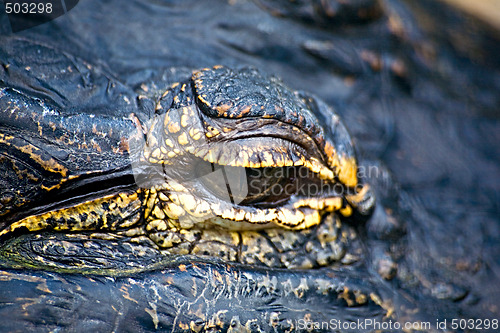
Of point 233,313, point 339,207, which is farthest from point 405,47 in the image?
point 233,313

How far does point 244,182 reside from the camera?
5.84 feet

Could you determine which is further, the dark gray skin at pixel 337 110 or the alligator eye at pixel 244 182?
the alligator eye at pixel 244 182

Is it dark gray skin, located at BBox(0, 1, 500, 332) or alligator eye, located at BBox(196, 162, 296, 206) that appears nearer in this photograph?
dark gray skin, located at BBox(0, 1, 500, 332)

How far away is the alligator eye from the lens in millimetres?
1756

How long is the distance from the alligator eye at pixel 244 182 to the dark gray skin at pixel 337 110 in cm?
28

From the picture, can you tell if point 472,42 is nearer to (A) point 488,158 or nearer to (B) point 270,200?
(A) point 488,158

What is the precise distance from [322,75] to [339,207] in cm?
87

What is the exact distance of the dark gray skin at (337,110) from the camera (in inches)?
62.1

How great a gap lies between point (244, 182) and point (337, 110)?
908mm

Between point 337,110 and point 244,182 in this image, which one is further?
point 337,110

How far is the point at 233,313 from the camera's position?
164 centimetres

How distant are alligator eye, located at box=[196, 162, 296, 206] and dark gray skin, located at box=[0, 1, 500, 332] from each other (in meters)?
0.28

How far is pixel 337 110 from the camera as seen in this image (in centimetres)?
244

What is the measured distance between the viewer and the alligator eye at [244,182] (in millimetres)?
1756
